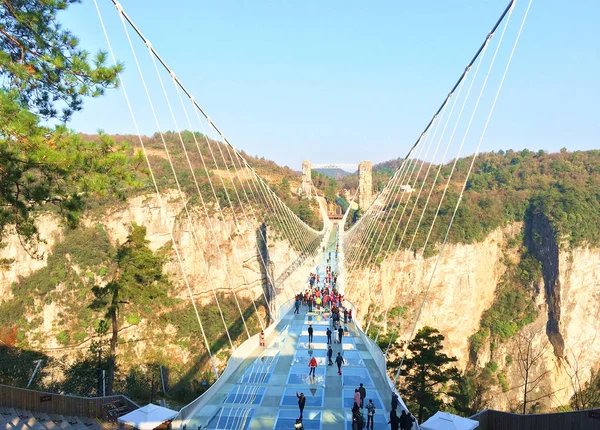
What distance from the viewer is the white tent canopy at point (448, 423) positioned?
591cm

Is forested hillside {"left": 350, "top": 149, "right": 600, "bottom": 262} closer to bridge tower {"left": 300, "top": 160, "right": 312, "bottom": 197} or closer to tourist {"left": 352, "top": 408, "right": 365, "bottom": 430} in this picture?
bridge tower {"left": 300, "top": 160, "right": 312, "bottom": 197}

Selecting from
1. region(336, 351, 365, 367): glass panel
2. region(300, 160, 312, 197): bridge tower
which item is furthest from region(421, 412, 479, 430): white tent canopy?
region(300, 160, 312, 197): bridge tower

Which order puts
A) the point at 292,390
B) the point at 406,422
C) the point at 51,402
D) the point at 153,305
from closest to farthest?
the point at 406,422
the point at 51,402
the point at 292,390
the point at 153,305

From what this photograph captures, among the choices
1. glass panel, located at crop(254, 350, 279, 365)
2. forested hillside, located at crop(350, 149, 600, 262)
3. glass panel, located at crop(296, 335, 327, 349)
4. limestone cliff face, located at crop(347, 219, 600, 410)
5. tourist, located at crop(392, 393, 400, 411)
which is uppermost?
forested hillside, located at crop(350, 149, 600, 262)

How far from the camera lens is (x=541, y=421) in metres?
6.46

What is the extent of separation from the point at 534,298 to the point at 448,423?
123 ft

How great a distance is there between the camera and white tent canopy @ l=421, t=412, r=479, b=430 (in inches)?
233

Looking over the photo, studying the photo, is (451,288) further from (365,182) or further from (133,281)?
(133,281)

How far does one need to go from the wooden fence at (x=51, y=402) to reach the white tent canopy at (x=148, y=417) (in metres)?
1.35

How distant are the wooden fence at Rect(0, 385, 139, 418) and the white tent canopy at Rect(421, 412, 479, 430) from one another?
4.58 meters

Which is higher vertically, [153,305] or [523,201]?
[523,201]

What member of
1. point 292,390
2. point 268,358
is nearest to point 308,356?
point 268,358

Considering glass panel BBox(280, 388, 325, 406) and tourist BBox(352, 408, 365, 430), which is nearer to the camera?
tourist BBox(352, 408, 365, 430)

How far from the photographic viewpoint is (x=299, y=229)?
32.7 meters
